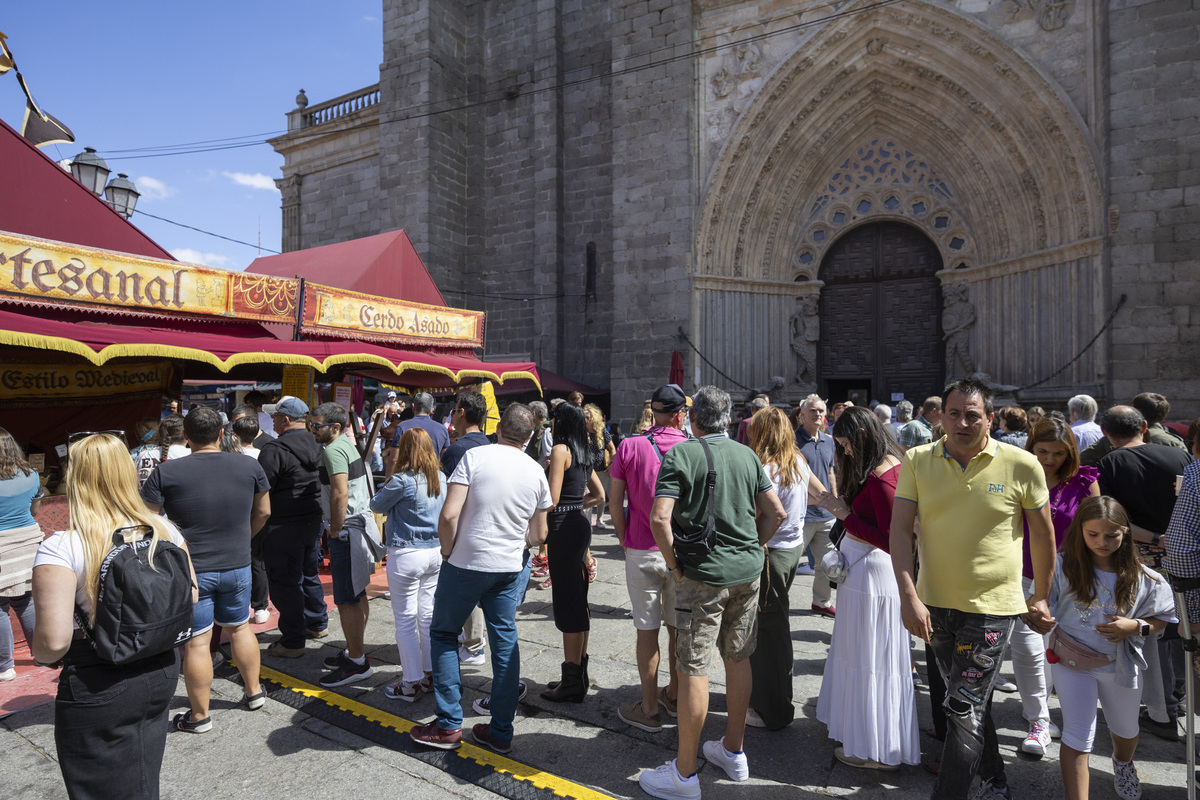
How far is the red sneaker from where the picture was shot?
339cm

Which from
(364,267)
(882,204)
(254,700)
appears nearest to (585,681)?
(254,700)

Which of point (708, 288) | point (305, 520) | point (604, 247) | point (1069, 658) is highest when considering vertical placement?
point (604, 247)

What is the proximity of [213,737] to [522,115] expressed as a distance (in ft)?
52.8

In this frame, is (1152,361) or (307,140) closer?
(1152,361)

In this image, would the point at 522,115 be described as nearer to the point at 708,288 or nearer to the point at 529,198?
the point at 529,198

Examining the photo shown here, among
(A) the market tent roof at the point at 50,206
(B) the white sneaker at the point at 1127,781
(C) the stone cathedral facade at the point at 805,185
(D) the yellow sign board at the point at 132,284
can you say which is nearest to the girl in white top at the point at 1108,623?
(B) the white sneaker at the point at 1127,781

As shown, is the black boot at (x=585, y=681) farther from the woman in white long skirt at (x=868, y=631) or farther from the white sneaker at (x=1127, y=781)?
the white sneaker at (x=1127, y=781)

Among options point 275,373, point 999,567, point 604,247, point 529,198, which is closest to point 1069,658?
point 999,567

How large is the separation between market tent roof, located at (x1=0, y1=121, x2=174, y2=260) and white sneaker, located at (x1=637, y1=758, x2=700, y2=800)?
7517mm

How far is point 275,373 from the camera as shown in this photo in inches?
404

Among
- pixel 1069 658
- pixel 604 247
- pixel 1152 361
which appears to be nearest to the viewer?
pixel 1069 658

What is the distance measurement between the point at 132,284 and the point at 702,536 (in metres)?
6.98

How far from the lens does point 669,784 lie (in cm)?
299

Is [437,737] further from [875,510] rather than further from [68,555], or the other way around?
[875,510]
